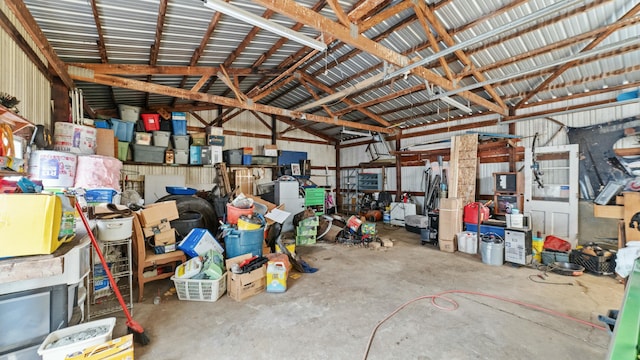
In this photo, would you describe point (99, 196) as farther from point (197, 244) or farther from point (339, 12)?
point (339, 12)

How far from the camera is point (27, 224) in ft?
4.52

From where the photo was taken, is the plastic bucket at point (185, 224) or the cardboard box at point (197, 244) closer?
the cardboard box at point (197, 244)

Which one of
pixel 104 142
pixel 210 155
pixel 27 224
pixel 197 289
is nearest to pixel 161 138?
pixel 210 155

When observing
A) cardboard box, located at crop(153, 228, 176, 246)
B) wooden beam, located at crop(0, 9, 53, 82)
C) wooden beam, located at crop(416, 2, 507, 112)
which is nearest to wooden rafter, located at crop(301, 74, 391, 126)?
wooden beam, located at crop(416, 2, 507, 112)

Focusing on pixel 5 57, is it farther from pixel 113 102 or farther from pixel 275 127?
pixel 275 127

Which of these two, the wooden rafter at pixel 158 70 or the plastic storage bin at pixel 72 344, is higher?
the wooden rafter at pixel 158 70

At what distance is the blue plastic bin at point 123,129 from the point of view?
18.4ft

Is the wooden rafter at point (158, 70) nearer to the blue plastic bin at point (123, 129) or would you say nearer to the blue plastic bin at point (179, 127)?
the blue plastic bin at point (123, 129)

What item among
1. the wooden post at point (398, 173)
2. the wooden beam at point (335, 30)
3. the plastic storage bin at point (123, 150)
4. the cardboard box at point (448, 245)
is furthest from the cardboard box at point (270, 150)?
the cardboard box at point (448, 245)

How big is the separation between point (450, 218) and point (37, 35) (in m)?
6.70

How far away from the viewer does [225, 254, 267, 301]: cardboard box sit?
302cm

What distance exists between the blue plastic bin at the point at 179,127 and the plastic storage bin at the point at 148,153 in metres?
0.58

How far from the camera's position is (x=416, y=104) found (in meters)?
6.88

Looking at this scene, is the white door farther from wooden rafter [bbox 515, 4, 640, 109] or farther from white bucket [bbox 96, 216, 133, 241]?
white bucket [bbox 96, 216, 133, 241]
